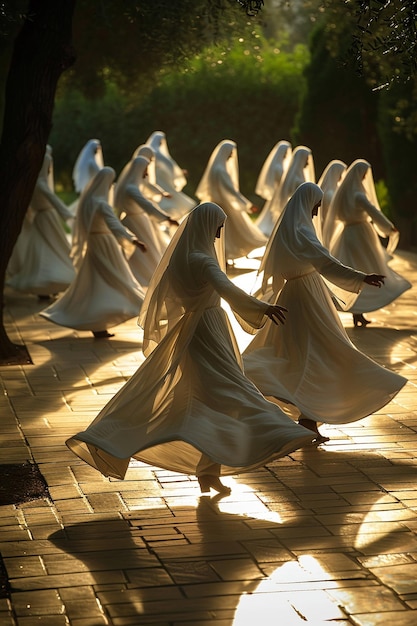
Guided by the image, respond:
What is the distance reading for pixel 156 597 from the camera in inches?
230

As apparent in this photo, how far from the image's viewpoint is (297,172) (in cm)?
1878

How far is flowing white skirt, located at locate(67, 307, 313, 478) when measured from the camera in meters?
7.00

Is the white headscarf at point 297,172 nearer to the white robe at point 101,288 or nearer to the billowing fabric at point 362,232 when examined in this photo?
the billowing fabric at point 362,232

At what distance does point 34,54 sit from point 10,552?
6.04m

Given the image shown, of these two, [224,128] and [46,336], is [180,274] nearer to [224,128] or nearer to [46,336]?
[46,336]

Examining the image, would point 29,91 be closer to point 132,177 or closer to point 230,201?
point 132,177

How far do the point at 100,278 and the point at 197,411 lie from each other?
6369 mm

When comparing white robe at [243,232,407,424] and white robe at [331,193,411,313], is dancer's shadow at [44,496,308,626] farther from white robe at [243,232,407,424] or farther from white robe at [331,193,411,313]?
white robe at [331,193,411,313]

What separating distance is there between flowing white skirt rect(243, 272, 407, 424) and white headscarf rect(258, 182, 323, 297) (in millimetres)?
230

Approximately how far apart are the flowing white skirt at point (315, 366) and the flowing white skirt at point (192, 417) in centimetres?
112

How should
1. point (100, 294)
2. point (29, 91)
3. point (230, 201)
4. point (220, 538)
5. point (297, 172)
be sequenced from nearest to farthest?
point (220, 538)
point (29, 91)
point (100, 294)
point (297, 172)
point (230, 201)

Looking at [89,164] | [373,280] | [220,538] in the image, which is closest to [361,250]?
[373,280]

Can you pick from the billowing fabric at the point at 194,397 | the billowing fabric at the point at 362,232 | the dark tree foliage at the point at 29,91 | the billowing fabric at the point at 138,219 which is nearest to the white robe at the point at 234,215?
the billowing fabric at the point at 138,219

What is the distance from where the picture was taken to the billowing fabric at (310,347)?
852 centimetres
